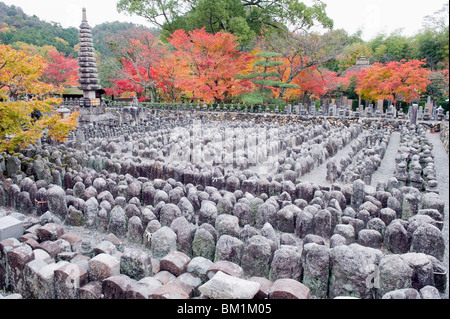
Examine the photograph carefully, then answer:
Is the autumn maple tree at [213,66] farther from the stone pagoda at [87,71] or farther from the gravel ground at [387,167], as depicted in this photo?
the gravel ground at [387,167]

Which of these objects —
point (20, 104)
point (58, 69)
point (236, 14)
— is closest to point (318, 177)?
point (20, 104)

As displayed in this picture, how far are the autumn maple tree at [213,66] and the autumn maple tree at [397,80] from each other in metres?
7.53

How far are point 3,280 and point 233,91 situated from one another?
1864cm

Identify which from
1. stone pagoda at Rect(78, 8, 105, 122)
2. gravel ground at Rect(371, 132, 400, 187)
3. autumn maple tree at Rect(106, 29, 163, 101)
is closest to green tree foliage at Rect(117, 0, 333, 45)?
autumn maple tree at Rect(106, 29, 163, 101)

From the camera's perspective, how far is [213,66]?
795 inches

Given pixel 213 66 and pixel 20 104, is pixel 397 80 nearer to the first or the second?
pixel 213 66

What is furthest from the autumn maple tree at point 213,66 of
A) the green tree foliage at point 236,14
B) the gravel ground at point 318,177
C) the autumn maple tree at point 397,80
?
the gravel ground at point 318,177

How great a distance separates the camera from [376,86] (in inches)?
798

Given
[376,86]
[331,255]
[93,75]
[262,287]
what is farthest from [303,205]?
[376,86]

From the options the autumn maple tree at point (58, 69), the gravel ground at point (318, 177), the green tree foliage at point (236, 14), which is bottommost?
the gravel ground at point (318, 177)

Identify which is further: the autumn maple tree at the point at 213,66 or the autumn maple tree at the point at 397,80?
the autumn maple tree at the point at 213,66

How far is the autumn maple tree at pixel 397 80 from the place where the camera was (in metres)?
17.7

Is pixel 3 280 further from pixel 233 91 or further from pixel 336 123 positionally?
pixel 233 91

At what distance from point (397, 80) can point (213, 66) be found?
10705 millimetres
